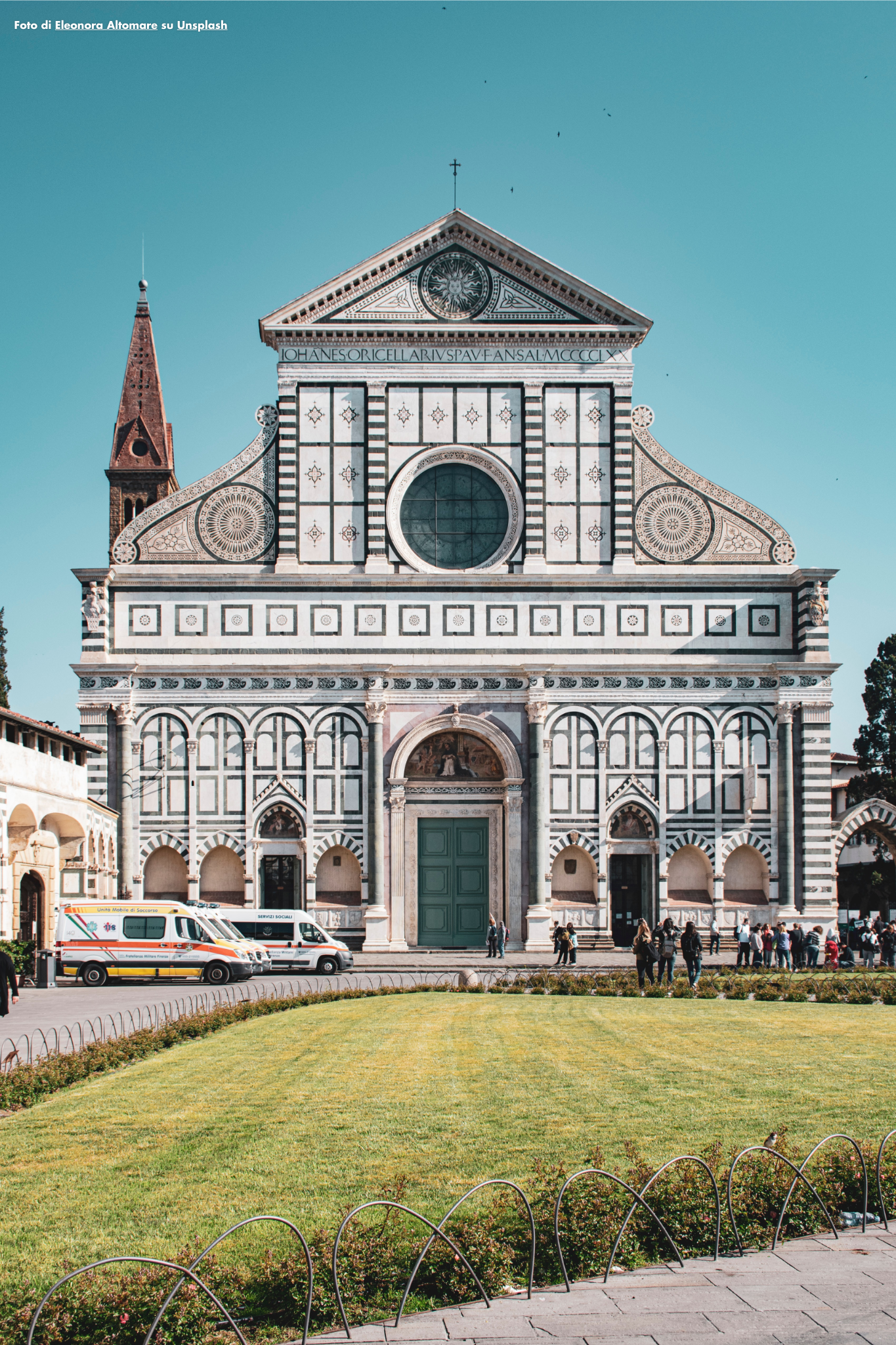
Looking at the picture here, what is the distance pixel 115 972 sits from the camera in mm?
29891

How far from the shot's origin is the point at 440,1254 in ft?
28.1

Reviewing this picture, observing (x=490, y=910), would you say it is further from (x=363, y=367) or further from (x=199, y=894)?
(x=363, y=367)

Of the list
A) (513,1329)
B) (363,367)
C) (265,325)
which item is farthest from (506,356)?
(513,1329)

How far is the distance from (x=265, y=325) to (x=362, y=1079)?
1132 inches

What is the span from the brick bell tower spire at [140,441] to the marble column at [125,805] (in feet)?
70.6

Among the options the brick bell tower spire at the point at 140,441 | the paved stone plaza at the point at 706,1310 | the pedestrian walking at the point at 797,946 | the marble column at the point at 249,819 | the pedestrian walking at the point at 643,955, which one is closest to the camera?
the paved stone plaza at the point at 706,1310

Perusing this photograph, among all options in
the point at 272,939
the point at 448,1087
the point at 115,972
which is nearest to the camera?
the point at 448,1087

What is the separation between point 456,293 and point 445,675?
11.6m

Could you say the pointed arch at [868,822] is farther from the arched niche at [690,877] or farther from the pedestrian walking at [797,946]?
the pedestrian walking at [797,946]

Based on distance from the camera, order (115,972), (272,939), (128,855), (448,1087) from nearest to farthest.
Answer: (448,1087) < (115,972) < (272,939) < (128,855)

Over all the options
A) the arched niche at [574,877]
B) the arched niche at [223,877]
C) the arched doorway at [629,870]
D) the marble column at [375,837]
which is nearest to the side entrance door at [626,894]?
the arched doorway at [629,870]

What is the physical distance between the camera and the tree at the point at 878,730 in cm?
4775

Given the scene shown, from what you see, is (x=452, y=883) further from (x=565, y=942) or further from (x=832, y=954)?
(x=832, y=954)

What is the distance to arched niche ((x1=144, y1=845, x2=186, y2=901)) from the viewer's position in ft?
128
